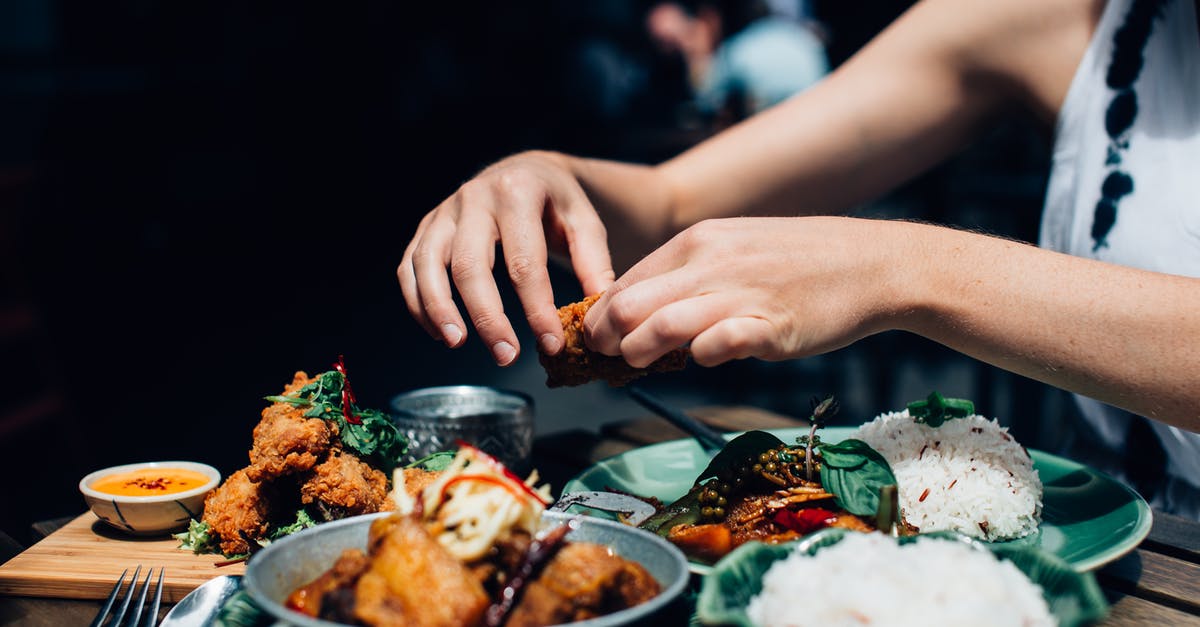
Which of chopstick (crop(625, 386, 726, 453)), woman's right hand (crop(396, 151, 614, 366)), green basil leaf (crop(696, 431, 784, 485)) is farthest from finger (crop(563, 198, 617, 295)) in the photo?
green basil leaf (crop(696, 431, 784, 485))

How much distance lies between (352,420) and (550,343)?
39 centimetres

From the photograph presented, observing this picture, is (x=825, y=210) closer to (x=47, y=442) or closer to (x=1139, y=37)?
(x=1139, y=37)

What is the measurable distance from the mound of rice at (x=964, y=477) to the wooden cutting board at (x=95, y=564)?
1.14 metres

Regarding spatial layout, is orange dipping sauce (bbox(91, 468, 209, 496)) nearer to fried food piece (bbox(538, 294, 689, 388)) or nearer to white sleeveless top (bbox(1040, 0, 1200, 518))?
fried food piece (bbox(538, 294, 689, 388))

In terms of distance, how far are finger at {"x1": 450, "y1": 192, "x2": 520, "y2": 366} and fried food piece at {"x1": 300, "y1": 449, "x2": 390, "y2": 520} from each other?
0.32 m

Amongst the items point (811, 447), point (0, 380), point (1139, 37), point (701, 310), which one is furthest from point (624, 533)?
point (0, 380)

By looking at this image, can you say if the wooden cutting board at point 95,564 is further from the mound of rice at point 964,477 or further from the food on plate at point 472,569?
the mound of rice at point 964,477

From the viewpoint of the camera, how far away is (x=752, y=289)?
144 cm

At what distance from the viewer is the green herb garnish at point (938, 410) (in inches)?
67.0

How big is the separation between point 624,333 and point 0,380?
549cm

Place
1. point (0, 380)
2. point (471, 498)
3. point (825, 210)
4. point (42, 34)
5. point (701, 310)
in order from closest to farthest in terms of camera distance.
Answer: point (471, 498) → point (701, 310) → point (825, 210) → point (0, 380) → point (42, 34)

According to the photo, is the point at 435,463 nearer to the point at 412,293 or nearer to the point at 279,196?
the point at 412,293

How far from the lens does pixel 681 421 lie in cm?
201

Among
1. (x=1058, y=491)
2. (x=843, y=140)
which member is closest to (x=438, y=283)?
(x=1058, y=491)
